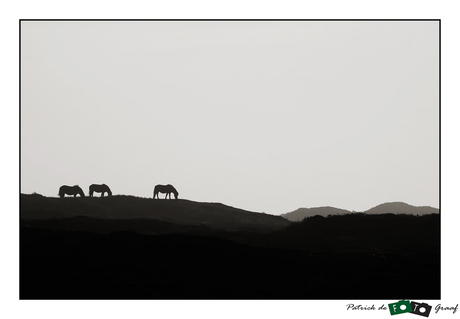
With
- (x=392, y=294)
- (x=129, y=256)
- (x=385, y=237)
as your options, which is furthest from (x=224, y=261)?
(x=385, y=237)

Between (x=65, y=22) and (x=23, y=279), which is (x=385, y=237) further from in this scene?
(x=65, y=22)

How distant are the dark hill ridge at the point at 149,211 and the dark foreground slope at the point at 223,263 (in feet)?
6.96

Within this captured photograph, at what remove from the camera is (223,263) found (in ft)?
113

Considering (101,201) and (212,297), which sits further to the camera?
(101,201)

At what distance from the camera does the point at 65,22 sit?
39.8 metres

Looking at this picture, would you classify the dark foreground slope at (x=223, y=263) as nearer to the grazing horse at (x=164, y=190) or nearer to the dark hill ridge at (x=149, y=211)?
the dark hill ridge at (x=149, y=211)
